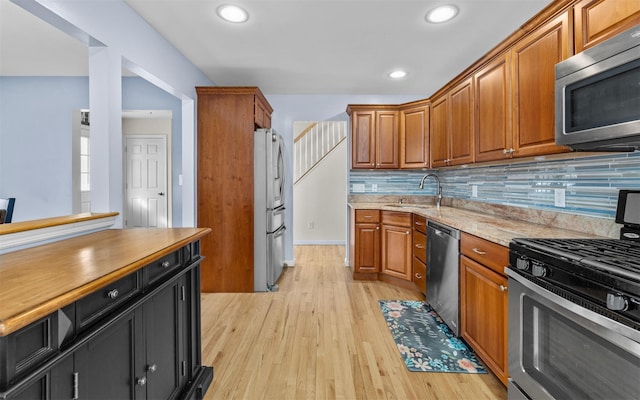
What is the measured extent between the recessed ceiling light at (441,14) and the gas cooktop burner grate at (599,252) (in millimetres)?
1741

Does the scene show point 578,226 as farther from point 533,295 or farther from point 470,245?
point 533,295

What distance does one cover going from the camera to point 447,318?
2.47 m

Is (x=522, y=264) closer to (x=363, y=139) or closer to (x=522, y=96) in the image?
(x=522, y=96)

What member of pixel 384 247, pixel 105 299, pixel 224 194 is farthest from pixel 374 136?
pixel 105 299

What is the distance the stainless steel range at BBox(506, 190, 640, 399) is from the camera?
39.0 inches

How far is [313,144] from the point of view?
616 centimetres

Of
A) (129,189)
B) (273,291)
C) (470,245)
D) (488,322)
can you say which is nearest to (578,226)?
(470,245)

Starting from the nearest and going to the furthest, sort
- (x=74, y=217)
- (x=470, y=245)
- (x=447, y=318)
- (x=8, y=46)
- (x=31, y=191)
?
(x=74, y=217), (x=470, y=245), (x=447, y=318), (x=8, y=46), (x=31, y=191)

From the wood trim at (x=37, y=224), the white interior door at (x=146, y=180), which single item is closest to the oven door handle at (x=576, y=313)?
the wood trim at (x=37, y=224)

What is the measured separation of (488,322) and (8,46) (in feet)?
16.2

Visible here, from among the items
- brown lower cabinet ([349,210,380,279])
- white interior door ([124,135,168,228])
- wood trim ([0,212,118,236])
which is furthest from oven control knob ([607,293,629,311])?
white interior door ([124,135,168,228])

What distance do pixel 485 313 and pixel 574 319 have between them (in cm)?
77

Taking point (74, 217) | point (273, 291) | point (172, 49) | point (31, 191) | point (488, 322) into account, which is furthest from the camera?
point (31, 191)

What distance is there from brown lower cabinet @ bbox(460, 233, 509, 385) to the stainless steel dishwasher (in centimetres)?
8
